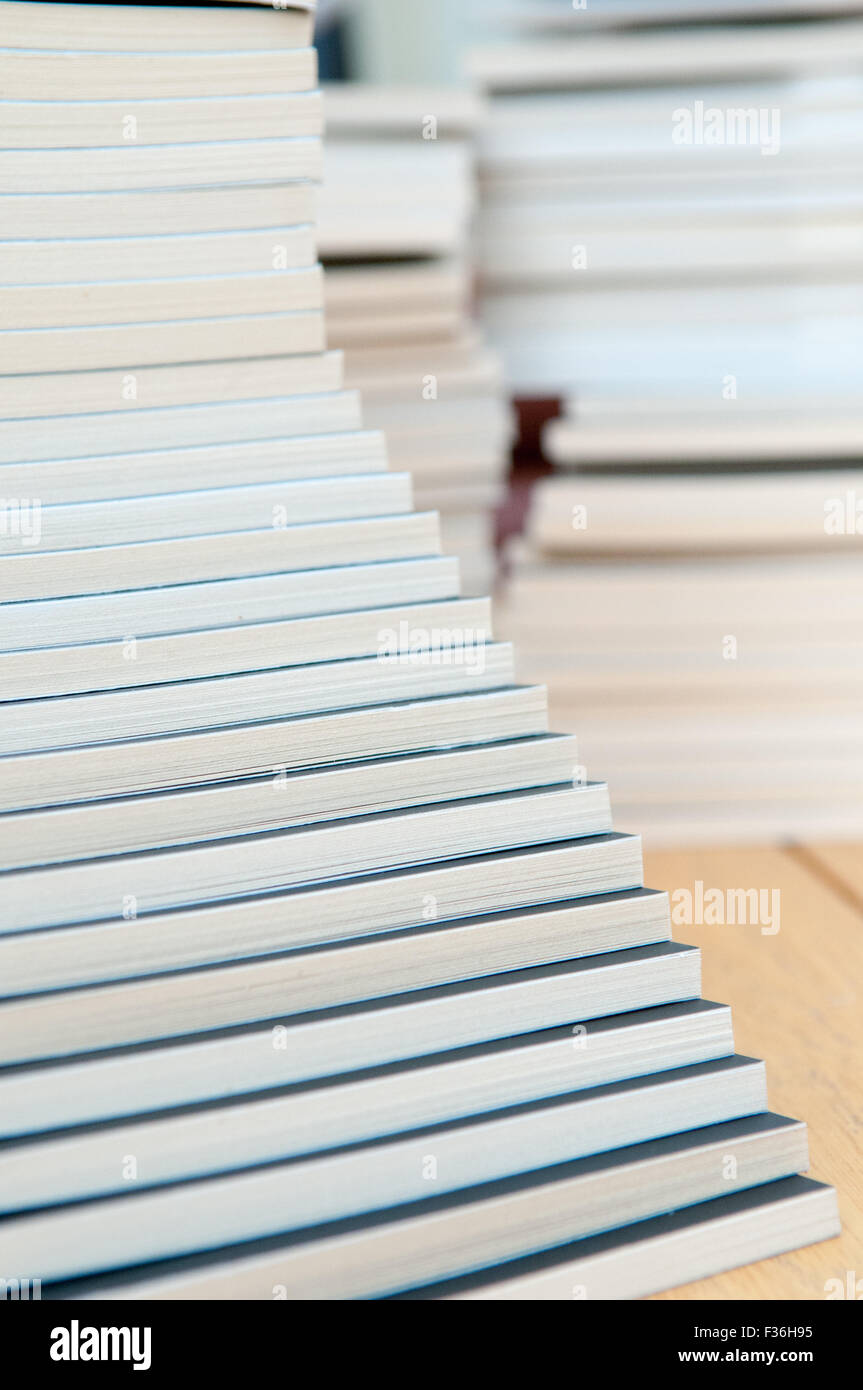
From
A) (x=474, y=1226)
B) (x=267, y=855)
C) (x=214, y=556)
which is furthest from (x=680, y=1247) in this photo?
(x=214, y=556)

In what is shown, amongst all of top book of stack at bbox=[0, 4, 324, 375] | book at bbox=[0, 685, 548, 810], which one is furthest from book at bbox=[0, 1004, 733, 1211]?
top book of stack at bbox=[0, 4, 324, 375]

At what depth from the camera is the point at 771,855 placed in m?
0.99

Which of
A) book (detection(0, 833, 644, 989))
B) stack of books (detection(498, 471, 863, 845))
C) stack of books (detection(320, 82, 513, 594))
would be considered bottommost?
book (detection(0, 833, 644, 989))

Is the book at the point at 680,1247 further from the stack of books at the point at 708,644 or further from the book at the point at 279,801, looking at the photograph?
the stack of books at the point at 708,644

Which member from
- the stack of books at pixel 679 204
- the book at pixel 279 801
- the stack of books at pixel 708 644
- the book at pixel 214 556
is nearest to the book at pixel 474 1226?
the book at pixel 279 801

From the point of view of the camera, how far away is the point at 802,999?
738 millimetres

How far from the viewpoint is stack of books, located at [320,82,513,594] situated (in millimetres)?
964

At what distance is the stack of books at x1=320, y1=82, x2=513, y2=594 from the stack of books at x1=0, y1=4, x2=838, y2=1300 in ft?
1.18

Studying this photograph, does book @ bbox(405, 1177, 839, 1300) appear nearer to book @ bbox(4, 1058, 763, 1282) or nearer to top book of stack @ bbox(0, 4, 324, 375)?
book @ bbox(4, 1058, 763, 1282)

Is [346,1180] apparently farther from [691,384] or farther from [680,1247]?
[691,384]

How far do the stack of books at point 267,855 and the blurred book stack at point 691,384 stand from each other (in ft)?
1.44

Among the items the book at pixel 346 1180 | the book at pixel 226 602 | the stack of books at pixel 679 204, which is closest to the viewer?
the book at pixel 346 1180

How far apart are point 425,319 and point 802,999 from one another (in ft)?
1.69

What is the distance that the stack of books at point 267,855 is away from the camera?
0.46m
